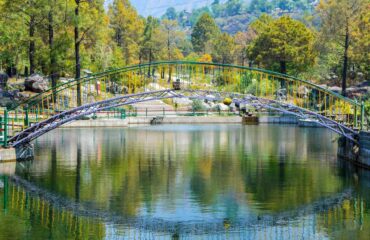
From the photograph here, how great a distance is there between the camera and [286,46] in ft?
359

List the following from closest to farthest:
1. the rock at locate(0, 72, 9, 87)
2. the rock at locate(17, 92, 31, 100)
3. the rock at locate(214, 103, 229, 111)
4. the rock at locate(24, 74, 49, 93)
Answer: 1. the rock at locate(17, 92, 31, 100)
2. the rock at locate(24, 74, 49, 93)
3. the rock at locate(0, 72, 9, 87)
4. the rock at locate(214, 103, 229, 111)

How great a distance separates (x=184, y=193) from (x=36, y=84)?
4954cm

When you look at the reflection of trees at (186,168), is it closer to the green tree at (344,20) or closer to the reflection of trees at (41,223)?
the reflection of trees at (41,223)

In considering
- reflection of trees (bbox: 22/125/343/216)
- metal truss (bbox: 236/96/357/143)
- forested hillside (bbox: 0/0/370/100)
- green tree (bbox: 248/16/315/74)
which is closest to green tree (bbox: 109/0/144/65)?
forested hillside (bbox: 0/0/370/100)

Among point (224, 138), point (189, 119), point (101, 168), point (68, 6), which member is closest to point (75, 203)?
point (101, 168)

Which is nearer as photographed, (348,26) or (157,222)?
(157,222)

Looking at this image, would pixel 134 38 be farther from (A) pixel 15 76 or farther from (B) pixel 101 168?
(B) pixel 101 168

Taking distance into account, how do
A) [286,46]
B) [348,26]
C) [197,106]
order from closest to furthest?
[348,26], [197,106], [286,46]

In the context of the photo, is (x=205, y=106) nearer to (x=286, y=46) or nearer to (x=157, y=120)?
(x=157, y=120)

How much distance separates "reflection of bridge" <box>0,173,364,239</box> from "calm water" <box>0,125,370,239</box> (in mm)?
36

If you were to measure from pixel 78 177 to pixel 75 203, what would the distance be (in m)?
7.46

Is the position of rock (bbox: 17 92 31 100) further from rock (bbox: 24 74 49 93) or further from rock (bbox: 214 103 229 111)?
rock (bbox: 214 103 229 111)

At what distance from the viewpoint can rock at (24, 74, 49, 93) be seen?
79125 mm

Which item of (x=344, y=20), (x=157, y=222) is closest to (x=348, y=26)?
(x=344, y=20)
